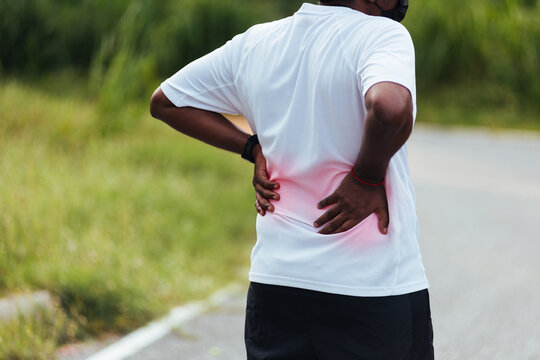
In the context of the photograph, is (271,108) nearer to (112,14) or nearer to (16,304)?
(16,304)

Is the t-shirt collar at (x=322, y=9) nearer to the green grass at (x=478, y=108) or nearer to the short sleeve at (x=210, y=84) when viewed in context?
the short sleeve at (x=210, y=84)

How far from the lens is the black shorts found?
2.17 meters

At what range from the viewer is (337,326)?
7.23 ft

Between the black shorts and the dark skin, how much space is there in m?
0.19

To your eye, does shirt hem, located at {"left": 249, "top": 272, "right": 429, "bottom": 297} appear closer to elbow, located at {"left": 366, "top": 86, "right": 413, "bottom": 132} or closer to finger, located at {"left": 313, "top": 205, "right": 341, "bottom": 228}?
finger, located at {"left": 313, "top": 205, "right": 341, "bottom": 228}

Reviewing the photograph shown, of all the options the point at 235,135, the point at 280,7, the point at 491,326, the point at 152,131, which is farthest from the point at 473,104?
the point at 235,135

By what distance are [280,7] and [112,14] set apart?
876 centimetres

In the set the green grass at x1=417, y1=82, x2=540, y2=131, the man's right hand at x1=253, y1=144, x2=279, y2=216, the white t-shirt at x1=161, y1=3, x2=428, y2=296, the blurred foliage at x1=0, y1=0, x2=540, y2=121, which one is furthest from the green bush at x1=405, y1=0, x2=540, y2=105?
the white t-shirt at x1=161, y1=3, x2=428, y2=296

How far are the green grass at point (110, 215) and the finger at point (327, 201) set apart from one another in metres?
2.92

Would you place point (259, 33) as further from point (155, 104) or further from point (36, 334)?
point (36, 334)

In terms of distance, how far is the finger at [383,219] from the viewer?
7.20ft

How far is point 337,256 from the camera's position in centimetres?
220

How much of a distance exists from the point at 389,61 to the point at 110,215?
496 cm

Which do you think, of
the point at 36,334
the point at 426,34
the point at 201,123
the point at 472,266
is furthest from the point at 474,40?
the point at 201,123
